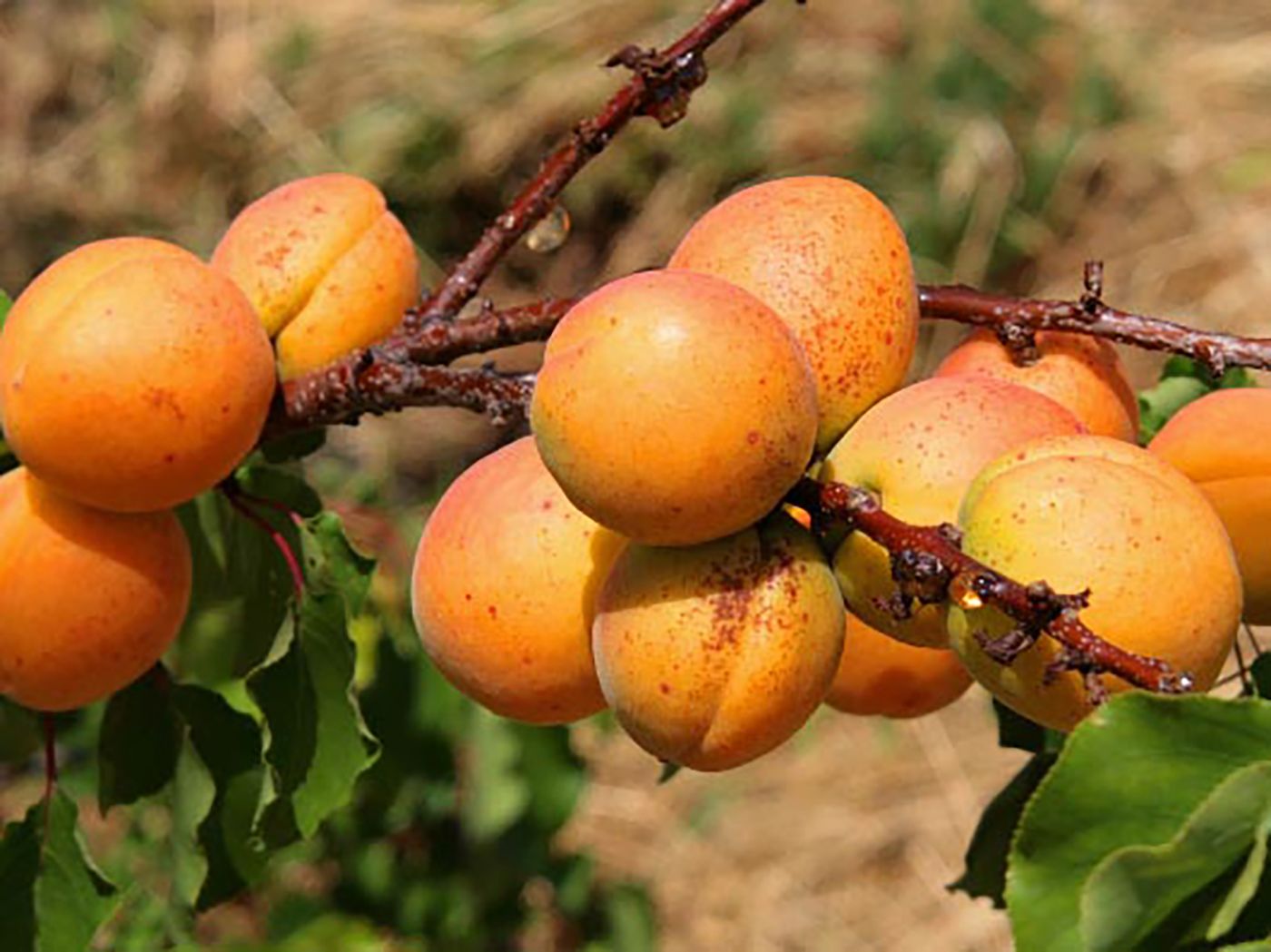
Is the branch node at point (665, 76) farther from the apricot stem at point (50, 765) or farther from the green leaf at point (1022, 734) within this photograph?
the apricot stem at point (50, 765)

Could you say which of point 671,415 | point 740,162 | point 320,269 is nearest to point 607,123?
point 320,269

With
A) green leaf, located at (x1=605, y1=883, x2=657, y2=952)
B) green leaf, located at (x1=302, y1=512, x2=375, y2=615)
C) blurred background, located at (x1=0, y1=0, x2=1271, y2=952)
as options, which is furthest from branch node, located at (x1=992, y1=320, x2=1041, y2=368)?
blurred background, located at (x1=0, y1=0, x2=1271, y2=952)

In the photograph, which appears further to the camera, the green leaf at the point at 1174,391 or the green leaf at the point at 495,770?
the green leaf at the point at 495,770

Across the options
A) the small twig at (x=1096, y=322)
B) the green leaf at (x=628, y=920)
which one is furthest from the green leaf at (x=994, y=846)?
the green leaf at (x=628, y=920)

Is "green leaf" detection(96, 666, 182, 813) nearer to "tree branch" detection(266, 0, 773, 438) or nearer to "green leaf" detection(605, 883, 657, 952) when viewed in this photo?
"tree branch" detection(266, 0, 773, 438)

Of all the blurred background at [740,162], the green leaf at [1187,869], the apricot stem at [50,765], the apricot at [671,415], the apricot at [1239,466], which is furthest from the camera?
the blurred background at [740,162]

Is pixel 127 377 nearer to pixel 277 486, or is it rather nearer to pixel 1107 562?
pixel 277 486
